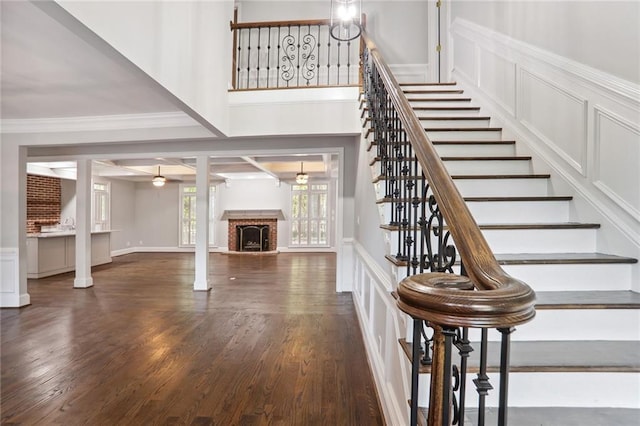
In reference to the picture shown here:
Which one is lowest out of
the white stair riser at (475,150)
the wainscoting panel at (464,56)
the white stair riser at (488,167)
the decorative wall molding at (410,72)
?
the white stair riser at (488,167)

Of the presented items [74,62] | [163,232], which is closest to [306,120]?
[74,62]

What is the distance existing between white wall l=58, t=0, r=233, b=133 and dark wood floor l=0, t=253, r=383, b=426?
7.31 ft

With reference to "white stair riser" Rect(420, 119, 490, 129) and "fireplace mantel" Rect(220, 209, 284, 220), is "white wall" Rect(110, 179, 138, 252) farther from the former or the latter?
"white stair riser" Rect(420, 119, 490, 129)

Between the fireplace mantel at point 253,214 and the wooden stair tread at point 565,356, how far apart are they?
936 centimetres

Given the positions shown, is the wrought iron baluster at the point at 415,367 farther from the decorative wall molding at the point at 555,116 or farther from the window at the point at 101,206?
the window at the point at 101,206

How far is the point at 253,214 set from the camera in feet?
34.6

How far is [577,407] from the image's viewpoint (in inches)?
49.7

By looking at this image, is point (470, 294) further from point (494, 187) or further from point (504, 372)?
point (494, 187)

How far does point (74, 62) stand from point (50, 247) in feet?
18.1

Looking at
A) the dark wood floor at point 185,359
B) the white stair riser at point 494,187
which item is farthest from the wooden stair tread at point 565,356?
the white stair riser at point 494,187

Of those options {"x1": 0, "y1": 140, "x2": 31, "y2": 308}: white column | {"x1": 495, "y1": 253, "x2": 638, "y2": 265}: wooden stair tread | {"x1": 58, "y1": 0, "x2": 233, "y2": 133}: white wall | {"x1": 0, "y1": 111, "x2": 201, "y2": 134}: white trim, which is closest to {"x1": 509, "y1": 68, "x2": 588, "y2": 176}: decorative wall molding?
{"x1": 495, "y1": 253, "x2": 638, "y2": 265}: wooden stair tread

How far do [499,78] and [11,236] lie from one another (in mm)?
6207

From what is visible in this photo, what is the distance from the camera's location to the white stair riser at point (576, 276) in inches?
66.2

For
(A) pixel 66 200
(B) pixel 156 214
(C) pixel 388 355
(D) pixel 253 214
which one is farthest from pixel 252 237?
(C) pixel 388 355
